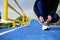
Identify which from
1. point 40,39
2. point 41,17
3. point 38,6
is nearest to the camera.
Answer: point 40,39

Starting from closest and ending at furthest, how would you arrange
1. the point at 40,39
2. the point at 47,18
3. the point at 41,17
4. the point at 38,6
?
the point at 40,39, the point at 38,6, the point at 41,17, the point at 47,18

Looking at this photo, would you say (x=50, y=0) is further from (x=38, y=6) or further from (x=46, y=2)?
(x=38, y=6)

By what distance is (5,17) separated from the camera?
4.64 feet

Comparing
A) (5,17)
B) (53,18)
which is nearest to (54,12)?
(53,18)

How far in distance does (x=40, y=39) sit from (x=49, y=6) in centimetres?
62

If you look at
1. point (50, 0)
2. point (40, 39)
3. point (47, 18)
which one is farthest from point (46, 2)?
point (40, 39)

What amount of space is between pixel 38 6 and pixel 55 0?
268mm

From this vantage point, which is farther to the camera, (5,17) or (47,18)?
(47,18)

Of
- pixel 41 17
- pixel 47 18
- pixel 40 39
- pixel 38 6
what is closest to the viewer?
pixel 40 39

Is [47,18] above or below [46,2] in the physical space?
below

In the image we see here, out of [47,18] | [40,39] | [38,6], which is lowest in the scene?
[40,39]

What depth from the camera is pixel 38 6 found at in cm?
141

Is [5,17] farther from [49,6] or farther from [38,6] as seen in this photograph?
[49,6]

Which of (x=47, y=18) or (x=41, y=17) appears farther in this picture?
(x=47, y=18)
